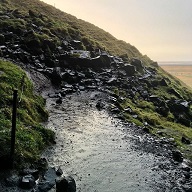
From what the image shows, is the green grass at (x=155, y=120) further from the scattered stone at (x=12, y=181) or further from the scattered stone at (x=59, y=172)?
the scattered stone at (x=12, y=181)

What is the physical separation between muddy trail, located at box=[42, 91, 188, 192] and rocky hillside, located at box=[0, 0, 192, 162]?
13.0 feet

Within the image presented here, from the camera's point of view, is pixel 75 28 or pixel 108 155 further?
pixel 75 28

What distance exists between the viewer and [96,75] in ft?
186

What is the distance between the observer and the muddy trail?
2275 cm

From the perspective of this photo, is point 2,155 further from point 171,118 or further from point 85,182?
point 171,118

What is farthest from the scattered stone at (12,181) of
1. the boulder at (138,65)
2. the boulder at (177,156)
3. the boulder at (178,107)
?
the boulder at (138,65)

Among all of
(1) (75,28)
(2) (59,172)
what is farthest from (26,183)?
(1) (75,28)

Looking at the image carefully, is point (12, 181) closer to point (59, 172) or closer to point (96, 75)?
point (59, 172)

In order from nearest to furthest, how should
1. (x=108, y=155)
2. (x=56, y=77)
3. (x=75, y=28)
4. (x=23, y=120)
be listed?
(x=108, y=155)
(x=23, y=120)
(x=56, y=77)
(x=75, y=28)

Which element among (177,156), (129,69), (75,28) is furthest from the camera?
(75,28)

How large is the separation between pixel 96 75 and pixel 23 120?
2957cm

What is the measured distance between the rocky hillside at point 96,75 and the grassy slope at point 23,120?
813 cm

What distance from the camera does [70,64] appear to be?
57.6 m

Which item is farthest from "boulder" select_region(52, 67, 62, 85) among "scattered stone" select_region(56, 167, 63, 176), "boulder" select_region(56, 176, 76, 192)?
"boulder" select_region(56, 176, 76, 192)
